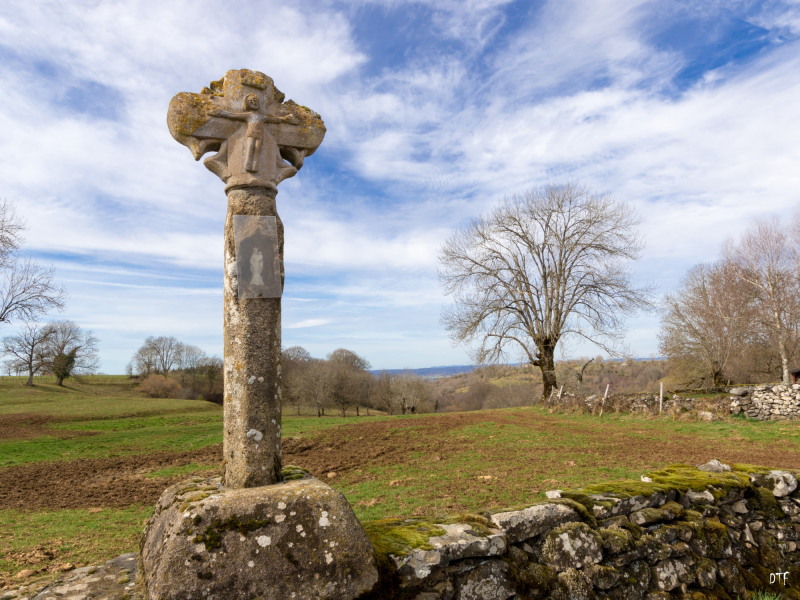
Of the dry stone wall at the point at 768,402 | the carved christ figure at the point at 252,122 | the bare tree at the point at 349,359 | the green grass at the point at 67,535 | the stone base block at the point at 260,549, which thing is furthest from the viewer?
the bare tree at the point at 349,359

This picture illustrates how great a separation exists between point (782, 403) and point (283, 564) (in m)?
21.1

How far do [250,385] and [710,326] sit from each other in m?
39.3

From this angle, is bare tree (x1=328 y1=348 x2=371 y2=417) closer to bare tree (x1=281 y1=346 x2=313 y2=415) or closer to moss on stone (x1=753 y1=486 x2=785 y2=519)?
bare tree (x1=281 y1=346 x2=313 y2=415)

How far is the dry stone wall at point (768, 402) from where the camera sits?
17344mm

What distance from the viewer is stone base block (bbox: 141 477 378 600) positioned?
279 cm

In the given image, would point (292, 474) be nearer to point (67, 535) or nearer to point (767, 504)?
point (767, 504)

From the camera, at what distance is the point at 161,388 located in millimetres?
46344

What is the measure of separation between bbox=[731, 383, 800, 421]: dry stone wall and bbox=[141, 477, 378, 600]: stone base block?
20483 mm

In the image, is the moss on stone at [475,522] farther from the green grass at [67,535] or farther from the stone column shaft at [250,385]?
the green grass at [67,535]

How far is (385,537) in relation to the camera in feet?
11.5

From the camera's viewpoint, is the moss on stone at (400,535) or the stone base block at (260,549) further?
the moss on stone at (400,535)

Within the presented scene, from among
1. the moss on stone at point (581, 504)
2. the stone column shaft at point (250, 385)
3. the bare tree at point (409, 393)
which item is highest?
the stone column shaft at point (250, 385)

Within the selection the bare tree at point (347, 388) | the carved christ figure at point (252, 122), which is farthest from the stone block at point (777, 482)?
the bare tree at point (347, 388)

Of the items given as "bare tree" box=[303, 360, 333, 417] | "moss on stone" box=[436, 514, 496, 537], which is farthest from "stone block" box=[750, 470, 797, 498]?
"bare tree" box=[303, 360, 333, 417]
